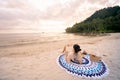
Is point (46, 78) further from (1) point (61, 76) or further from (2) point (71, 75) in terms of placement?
(2) point (71, 75)

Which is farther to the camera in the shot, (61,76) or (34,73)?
(34,73)

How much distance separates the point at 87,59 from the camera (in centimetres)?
584

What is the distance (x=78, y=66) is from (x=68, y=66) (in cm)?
43

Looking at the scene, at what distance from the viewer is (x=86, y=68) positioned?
5.07 metres

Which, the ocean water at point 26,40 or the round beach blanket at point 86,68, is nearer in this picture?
the round beach blanket at point 86,68

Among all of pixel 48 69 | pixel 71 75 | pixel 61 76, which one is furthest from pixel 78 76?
pixel 48 69

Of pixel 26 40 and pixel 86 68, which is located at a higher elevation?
pixel 86 68

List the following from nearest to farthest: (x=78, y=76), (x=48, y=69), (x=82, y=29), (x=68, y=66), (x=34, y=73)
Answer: (x=78, y=76), (x=68, y=66), (x=34, y=73), (x=48, y=69), (x=82, y=29)

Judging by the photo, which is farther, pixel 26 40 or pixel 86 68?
pixel 26 40

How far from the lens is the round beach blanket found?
492 cm

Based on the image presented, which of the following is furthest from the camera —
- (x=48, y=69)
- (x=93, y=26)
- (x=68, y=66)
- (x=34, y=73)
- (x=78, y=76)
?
(x=93, y=26)

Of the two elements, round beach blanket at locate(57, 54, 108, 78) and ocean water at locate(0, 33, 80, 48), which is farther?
ocean water at locate(0, 33, 80, 48)

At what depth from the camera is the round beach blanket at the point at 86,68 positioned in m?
4.92

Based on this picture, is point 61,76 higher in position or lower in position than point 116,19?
lower
